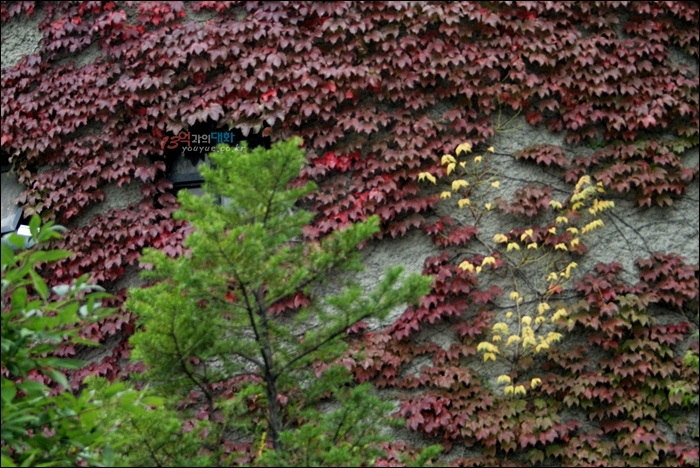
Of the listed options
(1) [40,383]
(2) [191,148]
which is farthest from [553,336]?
(1) [40,383]

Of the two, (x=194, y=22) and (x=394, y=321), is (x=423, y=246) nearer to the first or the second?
(x=394, y=321)

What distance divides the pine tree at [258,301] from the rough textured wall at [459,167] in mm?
1679

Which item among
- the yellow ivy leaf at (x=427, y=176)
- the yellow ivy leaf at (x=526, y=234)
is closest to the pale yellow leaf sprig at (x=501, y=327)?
the yellow ivy leaf at (x=526, y=234)

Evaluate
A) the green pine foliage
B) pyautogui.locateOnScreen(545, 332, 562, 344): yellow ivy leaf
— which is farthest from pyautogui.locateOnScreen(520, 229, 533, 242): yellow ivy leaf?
the green pine foliage

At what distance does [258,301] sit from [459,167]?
7.82 feet

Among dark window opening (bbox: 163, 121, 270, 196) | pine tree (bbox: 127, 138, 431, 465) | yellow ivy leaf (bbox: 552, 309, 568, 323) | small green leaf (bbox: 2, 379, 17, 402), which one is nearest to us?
small green leaf (bbox: 2, 379, 17, 402)

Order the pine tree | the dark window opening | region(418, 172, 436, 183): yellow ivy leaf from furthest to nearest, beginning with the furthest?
1. the dark window opening
2. region(418, 172, 436, 183): yellow ivy leaf
3. the pine tree

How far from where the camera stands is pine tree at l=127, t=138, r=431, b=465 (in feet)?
12.1

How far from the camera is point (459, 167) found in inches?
235

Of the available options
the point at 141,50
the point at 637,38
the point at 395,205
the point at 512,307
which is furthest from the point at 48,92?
the point at 637,38

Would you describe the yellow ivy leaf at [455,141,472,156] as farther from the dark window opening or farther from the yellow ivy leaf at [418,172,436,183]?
the dark window opening

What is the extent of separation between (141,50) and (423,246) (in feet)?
8.15

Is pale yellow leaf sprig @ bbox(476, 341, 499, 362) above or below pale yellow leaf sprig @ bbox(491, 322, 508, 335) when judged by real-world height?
below

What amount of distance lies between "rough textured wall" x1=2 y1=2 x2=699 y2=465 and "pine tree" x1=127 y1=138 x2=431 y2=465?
1679 millimetres
